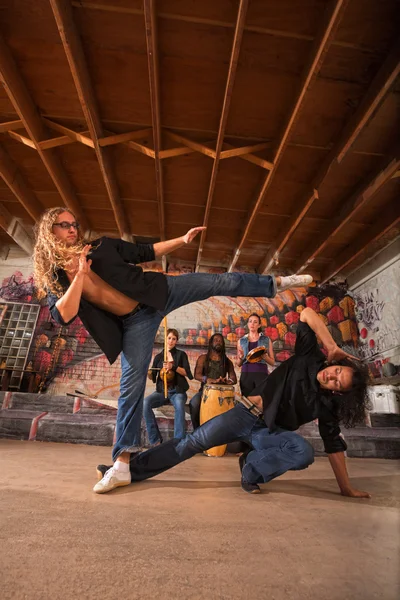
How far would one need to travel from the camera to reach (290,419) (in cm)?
204

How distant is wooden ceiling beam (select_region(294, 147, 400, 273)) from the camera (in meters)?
4.59

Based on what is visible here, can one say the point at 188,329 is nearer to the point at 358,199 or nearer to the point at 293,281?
the point at 358,199

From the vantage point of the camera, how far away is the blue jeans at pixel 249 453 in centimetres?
191

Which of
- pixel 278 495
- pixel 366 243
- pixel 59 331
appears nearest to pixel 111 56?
pixel 278 495

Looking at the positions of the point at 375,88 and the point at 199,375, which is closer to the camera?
the point at 375,88

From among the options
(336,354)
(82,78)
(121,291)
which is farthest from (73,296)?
(82,78)

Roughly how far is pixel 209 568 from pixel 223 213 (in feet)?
19.9

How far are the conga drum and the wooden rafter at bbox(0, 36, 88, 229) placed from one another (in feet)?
13.4

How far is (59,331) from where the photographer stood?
26.5 ft

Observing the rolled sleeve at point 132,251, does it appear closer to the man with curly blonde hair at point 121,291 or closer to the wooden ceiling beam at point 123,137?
the man with curly blonde hair at point 121,291

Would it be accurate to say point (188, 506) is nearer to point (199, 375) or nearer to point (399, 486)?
point (399, 486)

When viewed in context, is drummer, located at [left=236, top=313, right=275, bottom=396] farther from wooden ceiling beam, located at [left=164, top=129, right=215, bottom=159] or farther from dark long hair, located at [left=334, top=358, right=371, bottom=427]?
wooden ceiling beam, located at [left=164, top=129, right=215, bottom=159]

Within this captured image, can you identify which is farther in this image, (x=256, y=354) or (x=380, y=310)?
(x=380, y=310)

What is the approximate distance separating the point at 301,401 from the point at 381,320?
6.49 meters
